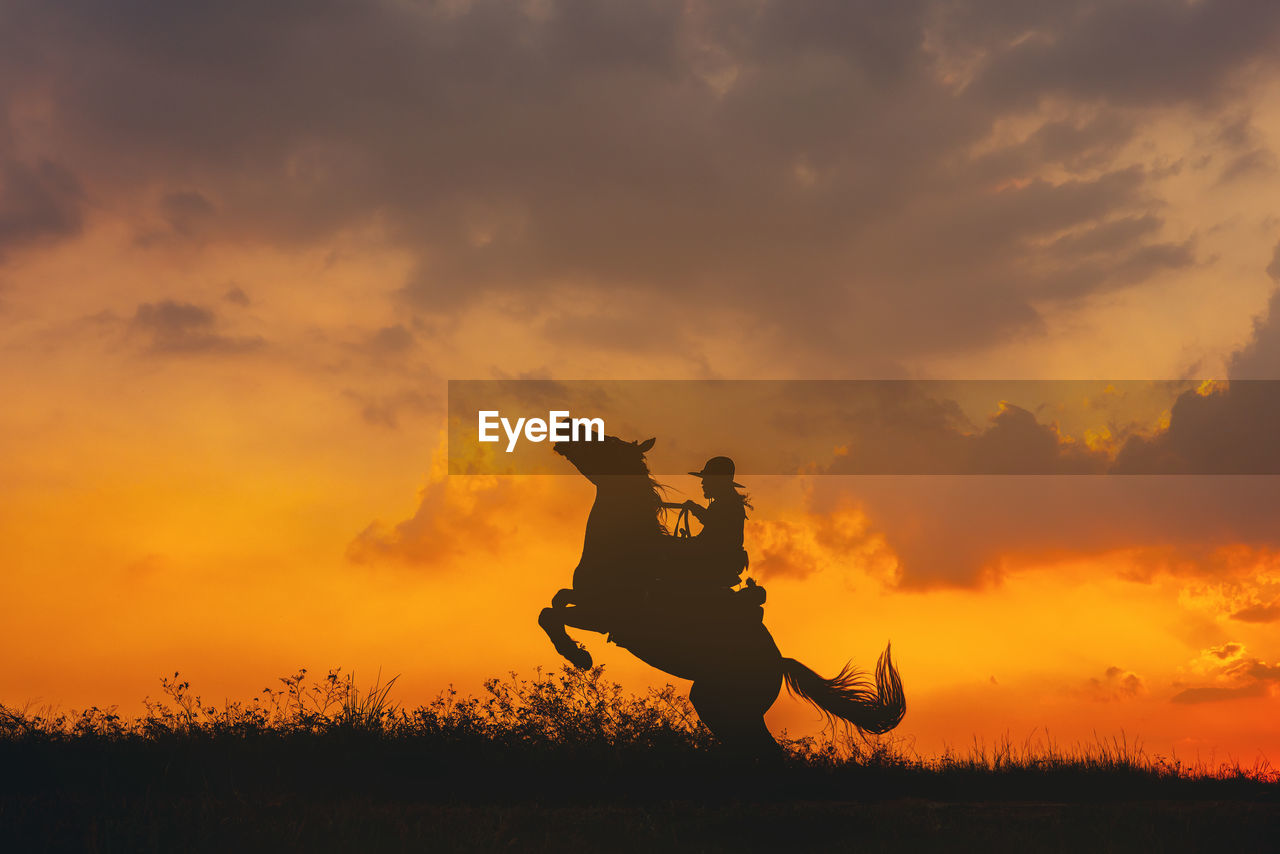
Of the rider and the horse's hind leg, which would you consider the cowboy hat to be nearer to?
the rider

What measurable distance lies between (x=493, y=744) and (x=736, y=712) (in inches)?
114


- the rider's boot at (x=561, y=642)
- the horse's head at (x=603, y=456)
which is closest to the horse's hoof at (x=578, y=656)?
the rider's boot at (x=561, y=642)

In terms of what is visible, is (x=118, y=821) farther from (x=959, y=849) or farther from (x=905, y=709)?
(x=905, y=709)

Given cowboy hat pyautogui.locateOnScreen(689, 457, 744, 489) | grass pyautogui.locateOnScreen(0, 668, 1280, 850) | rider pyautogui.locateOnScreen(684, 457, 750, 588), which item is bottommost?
grass pyautogui.locateOnScreen(0, 668, 1280, 850)

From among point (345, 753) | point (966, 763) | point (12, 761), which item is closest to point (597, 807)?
point (345, 753)

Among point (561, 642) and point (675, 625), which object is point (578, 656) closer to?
point (561, 642)

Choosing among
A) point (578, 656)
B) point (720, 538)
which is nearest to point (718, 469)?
point (720, 538)

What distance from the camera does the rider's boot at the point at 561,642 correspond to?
12.3 m

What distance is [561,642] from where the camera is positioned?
12.3m

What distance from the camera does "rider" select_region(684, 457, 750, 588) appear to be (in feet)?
41.0

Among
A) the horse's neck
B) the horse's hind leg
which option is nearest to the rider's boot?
the horse's neck

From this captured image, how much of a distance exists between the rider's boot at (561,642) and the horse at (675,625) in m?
0.01

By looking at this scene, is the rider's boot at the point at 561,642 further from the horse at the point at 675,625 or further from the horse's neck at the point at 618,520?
the horse's neck at the point at 618,520

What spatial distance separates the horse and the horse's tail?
1cm
